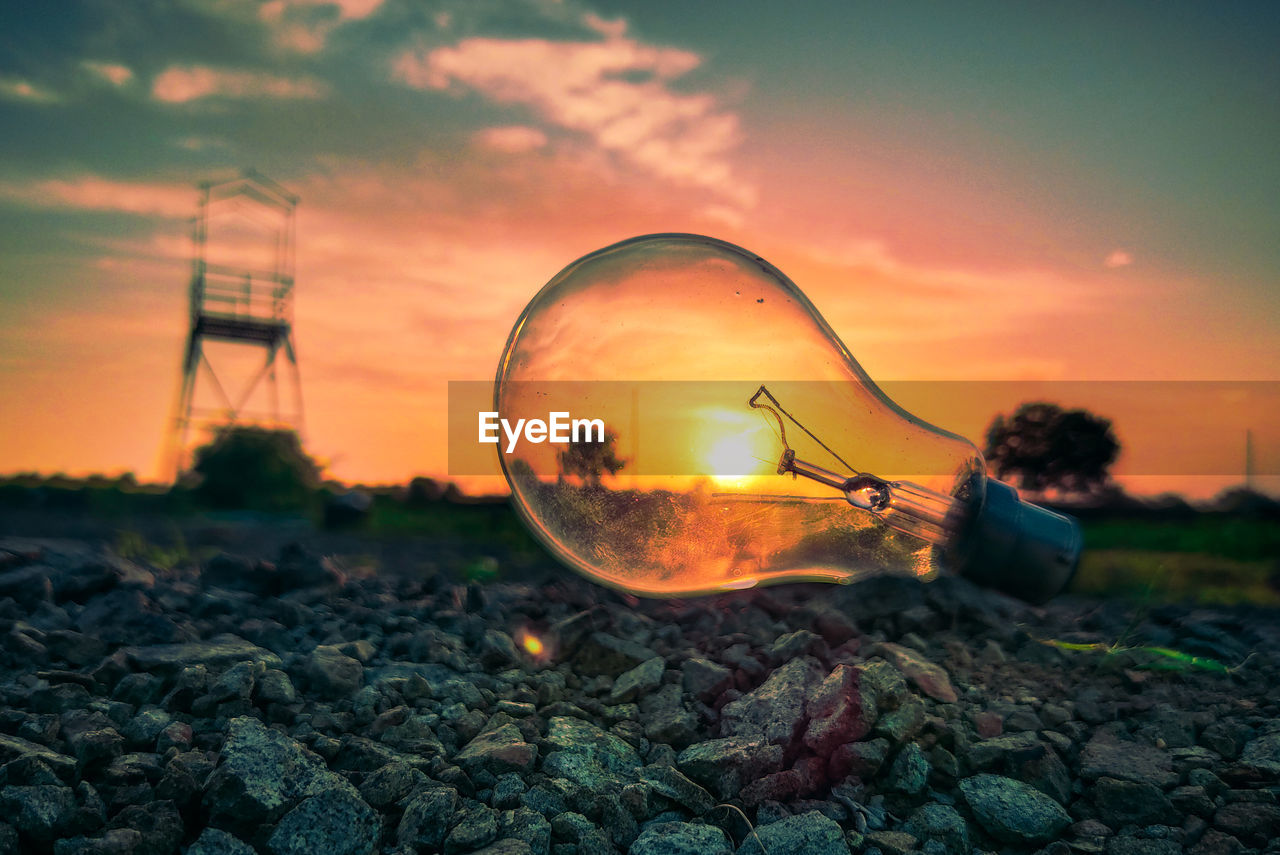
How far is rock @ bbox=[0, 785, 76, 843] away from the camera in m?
1.92

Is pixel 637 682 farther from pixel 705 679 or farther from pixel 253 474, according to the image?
pixel 253 474

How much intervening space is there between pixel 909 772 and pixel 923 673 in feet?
1.80

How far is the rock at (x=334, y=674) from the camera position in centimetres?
269

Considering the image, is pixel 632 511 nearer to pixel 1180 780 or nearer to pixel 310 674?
pixel 310 674

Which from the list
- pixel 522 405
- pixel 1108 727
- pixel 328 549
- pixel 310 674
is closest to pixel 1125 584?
pixel 1108 727

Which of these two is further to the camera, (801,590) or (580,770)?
(801,590)

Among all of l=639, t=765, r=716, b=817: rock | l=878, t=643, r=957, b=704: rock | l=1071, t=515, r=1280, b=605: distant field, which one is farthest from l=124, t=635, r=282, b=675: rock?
l=1071, t=515, r=1280, b=605: distant field

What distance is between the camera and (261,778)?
2078 millimetres

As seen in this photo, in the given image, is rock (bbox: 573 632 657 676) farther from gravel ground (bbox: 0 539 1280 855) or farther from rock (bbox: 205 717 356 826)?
rock (bbox: 205 717 356 826)

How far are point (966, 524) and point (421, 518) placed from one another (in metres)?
7.76

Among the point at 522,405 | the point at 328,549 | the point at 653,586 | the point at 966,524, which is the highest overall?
the point at 522,405

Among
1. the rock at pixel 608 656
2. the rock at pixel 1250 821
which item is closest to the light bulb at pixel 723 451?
the rock at pixel 608 656

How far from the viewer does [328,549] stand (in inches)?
311

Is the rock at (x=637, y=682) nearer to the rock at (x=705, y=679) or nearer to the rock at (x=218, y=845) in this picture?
the rock at (x=705, y=679)
